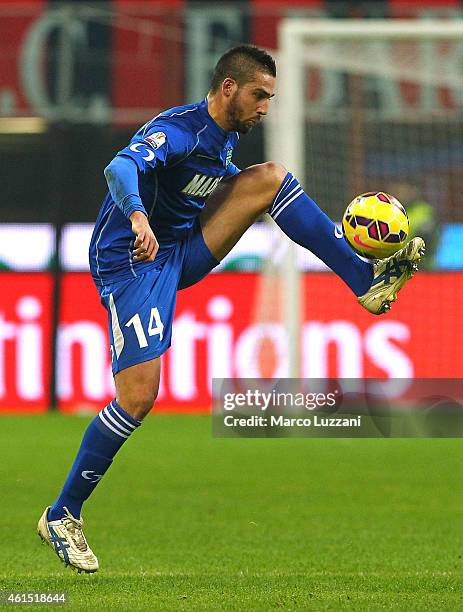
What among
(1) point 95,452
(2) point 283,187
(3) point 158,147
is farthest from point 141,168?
(1) point 95,452

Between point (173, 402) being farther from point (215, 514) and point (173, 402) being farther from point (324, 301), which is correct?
point (215, 514)

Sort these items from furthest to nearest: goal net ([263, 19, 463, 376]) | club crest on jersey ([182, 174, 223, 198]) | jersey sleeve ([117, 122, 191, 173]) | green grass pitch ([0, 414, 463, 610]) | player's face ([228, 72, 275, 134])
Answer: goal net ([263, 19, 463, 376]) < club crest on jersey ([182, 174, 223, 198]) < player's face ([228, 72, 275, 134]) < jersey sleeve ([117, 122, 191, 173]) < green grass pitch ([0, 414, 463, 610])

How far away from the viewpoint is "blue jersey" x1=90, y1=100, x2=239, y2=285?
15.5 ft

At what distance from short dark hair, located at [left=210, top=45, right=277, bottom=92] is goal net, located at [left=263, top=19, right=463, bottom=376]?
4.40 meters

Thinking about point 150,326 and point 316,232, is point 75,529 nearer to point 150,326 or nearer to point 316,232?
point 150,326

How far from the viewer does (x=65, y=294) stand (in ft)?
40.5

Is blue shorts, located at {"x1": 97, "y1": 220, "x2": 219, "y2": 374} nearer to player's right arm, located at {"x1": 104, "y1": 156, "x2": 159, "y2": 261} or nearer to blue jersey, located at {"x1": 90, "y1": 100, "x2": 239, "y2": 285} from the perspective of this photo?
blue jersey, located at {"x1": 90, "y1": 100, "x2": 239, "y2": 285}

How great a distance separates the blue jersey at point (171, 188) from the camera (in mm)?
4730

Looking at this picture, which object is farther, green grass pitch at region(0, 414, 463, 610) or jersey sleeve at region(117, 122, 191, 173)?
jersey sleeve at region(117, 122, 191, 173)

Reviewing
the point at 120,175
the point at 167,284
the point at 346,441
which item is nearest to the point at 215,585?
the point at 167,284

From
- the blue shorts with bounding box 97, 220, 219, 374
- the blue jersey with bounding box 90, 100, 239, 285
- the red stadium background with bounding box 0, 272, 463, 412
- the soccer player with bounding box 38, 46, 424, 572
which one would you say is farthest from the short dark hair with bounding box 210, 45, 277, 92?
the red stadium background with bounding box 0, 272, 463, 412

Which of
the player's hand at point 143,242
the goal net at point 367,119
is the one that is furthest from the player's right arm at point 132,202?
the goal net at point 367,119

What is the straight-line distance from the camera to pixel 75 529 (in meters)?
4.62

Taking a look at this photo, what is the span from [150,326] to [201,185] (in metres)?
0.60
